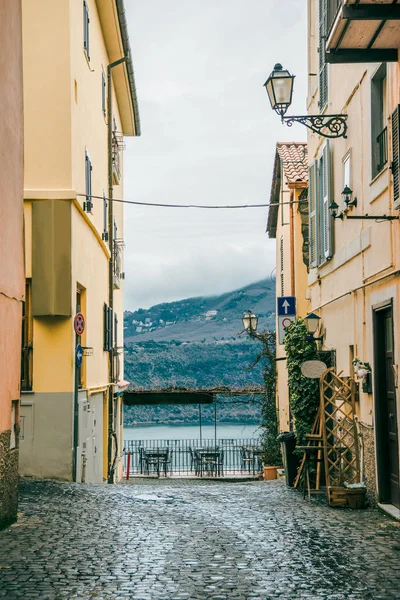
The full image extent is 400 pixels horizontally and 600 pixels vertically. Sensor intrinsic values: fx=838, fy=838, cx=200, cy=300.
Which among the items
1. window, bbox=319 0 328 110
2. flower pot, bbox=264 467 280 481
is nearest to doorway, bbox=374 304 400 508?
window, bbox=319 0 328 110

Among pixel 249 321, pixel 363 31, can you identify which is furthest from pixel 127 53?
pixel 363 31

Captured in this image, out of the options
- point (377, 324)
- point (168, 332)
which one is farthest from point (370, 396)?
point (168, 332)

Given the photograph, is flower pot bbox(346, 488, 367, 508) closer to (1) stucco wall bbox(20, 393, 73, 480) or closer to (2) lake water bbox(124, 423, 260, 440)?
(1) stucco wall bbox(20, 393, 73, 480)

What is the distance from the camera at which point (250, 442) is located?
3077 centimetres

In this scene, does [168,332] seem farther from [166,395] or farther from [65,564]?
[65,564]

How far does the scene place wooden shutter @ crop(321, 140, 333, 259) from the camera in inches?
603

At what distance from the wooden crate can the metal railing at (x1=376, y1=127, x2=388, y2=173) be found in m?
4.51

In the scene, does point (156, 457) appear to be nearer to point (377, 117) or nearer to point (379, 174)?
point (377, 117)

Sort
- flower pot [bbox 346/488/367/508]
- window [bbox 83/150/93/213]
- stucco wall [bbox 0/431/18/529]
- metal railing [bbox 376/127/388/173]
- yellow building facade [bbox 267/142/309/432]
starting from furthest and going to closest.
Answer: yellow building facade [bbox 267/142/309/432] → window [bbox 83/150/93/213] → flower pot [bbox 346/488/367/508] → metal railing [bbox 376/127/388/173] → stucco wall [bbox 0/431/18/529]

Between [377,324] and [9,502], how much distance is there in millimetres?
5474

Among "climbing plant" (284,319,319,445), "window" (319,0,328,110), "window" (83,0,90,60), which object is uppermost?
"window" (83,0,90,60)

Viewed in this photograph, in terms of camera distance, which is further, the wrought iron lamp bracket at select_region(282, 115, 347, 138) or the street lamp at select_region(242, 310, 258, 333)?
the street lamp at select_region(242, 310, 258, 333)

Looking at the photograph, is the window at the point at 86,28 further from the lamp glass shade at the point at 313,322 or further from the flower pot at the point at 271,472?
the flower pot at the point at 271,472

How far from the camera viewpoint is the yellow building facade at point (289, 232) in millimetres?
23406
